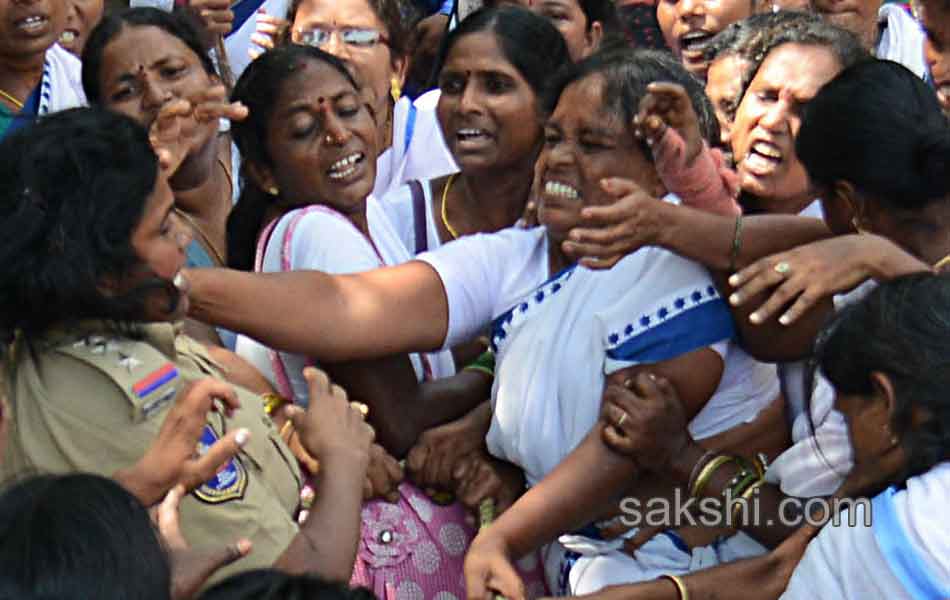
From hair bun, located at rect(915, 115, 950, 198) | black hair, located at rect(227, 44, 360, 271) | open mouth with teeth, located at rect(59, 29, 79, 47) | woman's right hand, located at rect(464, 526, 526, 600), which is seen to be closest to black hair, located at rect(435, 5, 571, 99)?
black hair, located at rect(227, 44, 360, 271)

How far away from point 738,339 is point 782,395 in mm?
207

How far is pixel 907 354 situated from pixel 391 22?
8.46 feet

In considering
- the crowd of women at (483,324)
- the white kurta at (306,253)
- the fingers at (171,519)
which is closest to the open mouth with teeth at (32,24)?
the crowd of women at (483,324)

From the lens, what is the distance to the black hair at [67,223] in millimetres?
2496

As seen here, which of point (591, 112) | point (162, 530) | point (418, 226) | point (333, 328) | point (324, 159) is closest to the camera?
point (162, 530)

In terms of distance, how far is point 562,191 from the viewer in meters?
3.33

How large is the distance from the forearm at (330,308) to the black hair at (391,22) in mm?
1641

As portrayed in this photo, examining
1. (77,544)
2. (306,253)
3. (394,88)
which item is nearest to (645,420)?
(306,253)

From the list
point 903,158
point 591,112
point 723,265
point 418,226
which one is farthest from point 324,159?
point 903,158

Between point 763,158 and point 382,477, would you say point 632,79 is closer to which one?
point 763,158

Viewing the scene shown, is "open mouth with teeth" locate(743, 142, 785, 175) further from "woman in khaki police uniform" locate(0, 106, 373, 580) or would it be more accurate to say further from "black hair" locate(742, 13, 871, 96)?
"woman in khaki police uniform" locate(0, 106, 373, 580)

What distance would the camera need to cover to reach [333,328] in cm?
311

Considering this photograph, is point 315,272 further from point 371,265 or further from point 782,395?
point 782,395

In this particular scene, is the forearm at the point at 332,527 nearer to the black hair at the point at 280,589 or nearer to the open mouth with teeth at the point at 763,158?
the black hair at the point at 280,589
